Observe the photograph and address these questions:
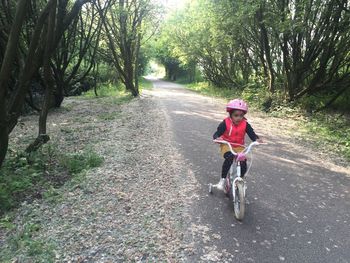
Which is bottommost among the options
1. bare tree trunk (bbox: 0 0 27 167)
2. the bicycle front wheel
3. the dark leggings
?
the bicycle front wheel

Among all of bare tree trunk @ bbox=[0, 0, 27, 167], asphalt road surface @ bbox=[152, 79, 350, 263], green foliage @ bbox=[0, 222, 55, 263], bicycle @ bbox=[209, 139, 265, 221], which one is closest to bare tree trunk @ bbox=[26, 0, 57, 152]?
bare tree trunk @ bbox=[0, 0, 27, 167]

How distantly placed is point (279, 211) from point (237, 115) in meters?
1.70

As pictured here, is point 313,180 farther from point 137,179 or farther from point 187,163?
point 137,179

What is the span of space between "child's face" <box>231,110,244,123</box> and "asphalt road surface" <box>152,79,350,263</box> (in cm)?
143

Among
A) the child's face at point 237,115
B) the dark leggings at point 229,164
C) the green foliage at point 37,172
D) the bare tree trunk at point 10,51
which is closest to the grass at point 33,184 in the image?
the green foliage at point 37,172

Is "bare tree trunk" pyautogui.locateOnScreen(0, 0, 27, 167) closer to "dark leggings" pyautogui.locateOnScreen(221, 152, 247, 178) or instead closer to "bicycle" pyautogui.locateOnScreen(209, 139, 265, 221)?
"bicycle" pyautogui.locateOnScreen(209, 139, 265, 221)

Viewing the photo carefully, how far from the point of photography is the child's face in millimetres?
5633

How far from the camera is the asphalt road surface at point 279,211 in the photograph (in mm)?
4583

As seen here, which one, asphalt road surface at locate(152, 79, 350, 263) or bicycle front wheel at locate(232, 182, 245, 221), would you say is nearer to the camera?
asphalt road surface at locate(152, 79, 350, 263)

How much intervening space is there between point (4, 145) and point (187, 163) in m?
3.80

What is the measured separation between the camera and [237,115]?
18.5 ft

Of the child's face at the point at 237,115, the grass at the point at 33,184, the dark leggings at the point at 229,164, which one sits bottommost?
the grass at the point at 33,184

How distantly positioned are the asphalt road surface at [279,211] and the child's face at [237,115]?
→ 143 cm

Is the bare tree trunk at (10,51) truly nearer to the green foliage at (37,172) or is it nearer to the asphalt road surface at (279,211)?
the green foliage at (37,172)
